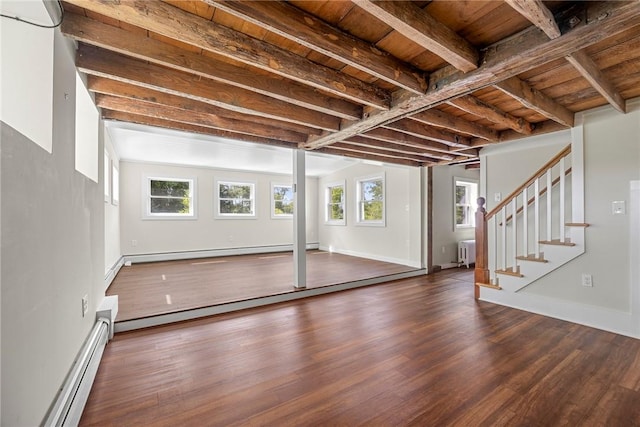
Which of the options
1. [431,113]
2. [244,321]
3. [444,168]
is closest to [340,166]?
[444,168]

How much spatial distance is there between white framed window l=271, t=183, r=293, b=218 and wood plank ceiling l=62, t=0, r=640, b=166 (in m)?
4.74

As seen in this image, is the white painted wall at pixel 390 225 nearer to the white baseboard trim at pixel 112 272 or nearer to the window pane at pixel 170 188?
the window pane at pixel 170 188

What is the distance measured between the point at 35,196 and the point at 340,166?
6.24 m

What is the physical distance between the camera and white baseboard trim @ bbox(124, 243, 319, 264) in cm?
596

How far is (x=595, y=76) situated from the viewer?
2.02m

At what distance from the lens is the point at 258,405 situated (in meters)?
1.65

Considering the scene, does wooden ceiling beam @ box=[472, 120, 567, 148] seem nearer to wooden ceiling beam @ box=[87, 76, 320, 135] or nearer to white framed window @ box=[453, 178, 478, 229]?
white framed window @ box=[453, 178, 478, 229]

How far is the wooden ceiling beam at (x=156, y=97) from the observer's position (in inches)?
86.8

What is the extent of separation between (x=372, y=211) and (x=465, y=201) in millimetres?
2166

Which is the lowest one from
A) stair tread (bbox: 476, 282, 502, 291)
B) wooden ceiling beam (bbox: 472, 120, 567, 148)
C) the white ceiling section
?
stair tread (bbox: 476, 282, 502, 291)

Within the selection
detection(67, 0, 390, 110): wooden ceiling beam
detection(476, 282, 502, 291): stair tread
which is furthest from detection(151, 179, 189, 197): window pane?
detection(476, 282, 502, 291): stair tread

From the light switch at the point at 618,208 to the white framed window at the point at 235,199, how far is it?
6.63 metres

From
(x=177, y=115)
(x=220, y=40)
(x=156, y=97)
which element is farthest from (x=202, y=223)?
(x=220, y=40)

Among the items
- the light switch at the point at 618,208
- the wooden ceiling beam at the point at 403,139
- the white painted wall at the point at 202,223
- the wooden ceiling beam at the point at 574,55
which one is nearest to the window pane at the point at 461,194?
the wooden ceiling beam at the point at 403,139
